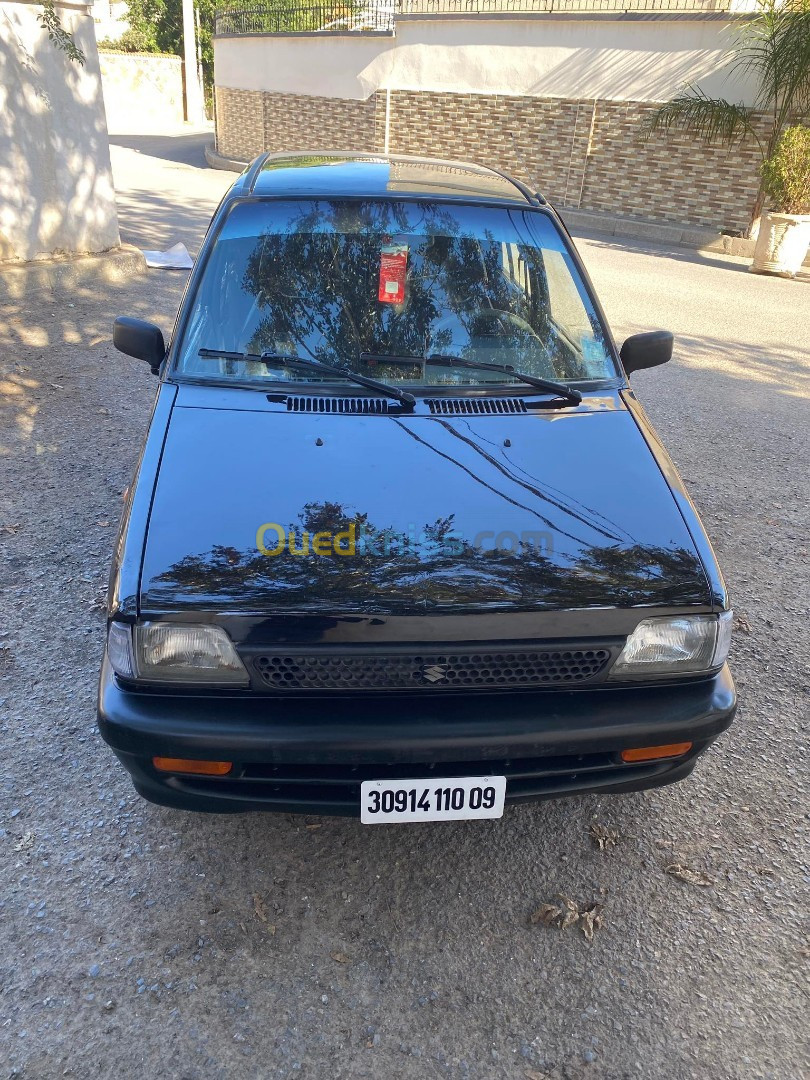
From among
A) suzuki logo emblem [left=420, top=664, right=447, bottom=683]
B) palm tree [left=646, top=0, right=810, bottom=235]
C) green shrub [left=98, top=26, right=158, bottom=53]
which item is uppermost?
green shrub [left=98, top=26, right=158, bottom=53]

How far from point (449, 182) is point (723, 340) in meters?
5.69

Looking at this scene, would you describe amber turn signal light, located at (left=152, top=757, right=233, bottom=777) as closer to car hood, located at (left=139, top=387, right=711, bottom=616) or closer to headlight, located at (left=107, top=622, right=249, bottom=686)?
headlight, located at (left=107, top=622, right=249, bottom=686)

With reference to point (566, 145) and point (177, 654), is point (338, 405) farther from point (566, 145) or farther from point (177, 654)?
point (566, 145)

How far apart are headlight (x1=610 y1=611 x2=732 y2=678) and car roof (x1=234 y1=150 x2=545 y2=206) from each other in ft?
6.81

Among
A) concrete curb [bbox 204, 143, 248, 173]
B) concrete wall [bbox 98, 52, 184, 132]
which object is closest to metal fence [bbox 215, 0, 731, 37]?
concrete curb [bbox 204, 143, 248, 173]

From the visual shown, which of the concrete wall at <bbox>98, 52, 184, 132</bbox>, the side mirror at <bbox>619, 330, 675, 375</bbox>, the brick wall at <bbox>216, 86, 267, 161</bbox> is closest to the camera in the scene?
the side mirror at <bbox>619, 330, 675, 375</bbox>

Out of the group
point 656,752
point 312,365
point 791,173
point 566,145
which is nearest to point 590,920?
point 656,752

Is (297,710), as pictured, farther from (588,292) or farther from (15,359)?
(15,359)

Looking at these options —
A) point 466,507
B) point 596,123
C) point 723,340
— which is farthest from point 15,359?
point 596,123

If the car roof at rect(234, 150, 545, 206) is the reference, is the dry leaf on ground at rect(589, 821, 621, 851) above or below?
below

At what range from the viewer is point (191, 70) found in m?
34.1

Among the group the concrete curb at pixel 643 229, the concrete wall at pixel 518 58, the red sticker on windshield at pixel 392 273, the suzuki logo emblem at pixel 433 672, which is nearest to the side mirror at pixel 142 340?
the red sticker on windshield at pixel 392 273

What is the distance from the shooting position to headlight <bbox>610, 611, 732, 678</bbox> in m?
2.24

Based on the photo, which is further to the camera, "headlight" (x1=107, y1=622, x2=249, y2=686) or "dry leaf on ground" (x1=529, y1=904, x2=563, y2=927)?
"dry leaf on ground" (x1=529, y1=904, x2=563, y2=927)
